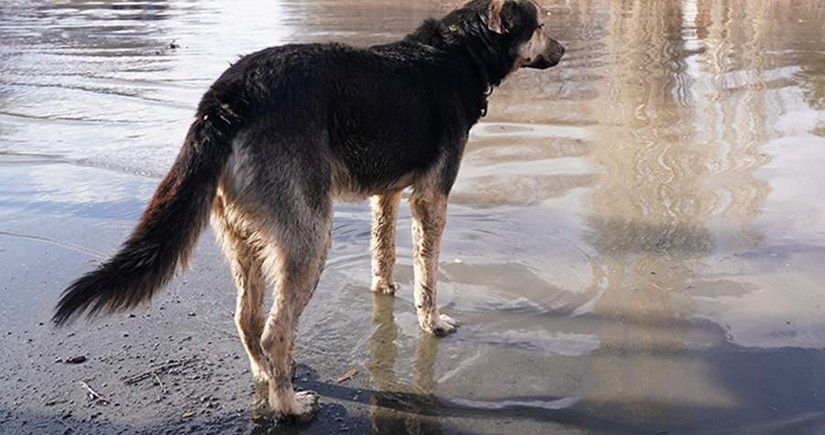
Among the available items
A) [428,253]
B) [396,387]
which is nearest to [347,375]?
[396,387]

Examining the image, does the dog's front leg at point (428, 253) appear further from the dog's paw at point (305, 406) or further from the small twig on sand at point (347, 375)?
the dog's paw at point (305, 406)

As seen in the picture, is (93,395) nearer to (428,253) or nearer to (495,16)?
(428,253)

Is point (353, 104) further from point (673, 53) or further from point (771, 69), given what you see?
point (673, 53)

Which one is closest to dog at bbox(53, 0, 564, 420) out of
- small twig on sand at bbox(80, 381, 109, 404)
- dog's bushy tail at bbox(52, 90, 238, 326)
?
dog's bushy tail at bbox(52, 90, 238, 326)

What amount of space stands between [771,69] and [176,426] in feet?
33.8

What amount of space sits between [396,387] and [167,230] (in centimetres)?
149

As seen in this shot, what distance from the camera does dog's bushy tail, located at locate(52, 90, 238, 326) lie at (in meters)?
3.18

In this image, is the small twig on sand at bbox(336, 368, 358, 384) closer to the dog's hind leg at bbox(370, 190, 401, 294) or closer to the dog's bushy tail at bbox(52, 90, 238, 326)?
the dog's hind leg at bbox(370, 190, 401, 294)

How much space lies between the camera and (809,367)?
413 centimetres

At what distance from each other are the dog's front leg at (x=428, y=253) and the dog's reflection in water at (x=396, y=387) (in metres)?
0.11

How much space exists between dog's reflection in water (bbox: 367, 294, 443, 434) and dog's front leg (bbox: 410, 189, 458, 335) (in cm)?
11

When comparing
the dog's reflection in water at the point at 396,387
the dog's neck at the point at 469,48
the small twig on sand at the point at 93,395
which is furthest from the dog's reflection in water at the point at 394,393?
the dog's neck at the point at 469,48

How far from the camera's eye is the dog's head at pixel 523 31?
4.90 m

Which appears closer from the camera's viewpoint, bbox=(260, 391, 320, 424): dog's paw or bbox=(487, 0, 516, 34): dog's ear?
bbox=(260, 391, 320, 424): dog's paw
